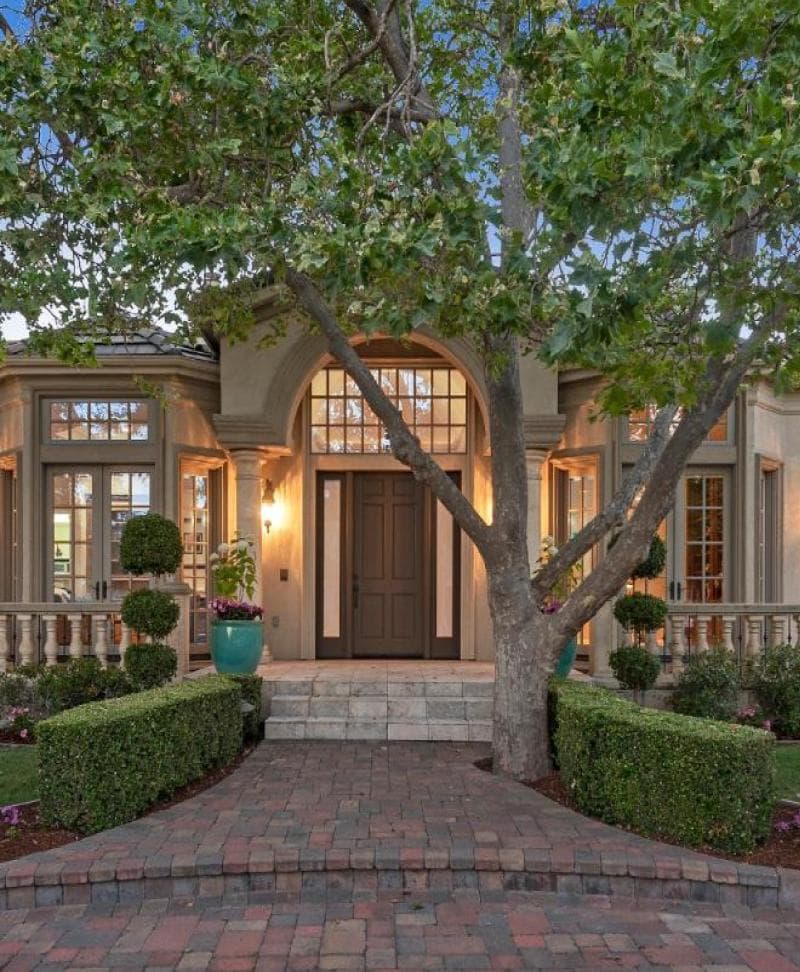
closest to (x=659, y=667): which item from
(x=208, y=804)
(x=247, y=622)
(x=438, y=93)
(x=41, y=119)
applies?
(x=247, y=622)

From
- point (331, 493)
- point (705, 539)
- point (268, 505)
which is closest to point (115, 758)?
point (268, 505)

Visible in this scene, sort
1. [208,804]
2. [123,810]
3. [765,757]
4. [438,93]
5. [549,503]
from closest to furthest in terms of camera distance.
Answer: [765,757] → [123,810] → [208,804] → [438,93] → [549,503]

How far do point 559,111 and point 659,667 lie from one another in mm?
5498

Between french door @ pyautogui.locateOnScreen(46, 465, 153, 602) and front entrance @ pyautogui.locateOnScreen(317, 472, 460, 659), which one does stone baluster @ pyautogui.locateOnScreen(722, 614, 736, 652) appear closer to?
front entrance @ pyautogui.locateOnScreen(317, 472, 460, 659)

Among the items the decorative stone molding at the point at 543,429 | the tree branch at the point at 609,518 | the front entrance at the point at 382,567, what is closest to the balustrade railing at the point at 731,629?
the decorative stone molding at the point at 543,429

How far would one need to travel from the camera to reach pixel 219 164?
620 cm

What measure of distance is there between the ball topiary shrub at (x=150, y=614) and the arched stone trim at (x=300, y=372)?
7.59 ft

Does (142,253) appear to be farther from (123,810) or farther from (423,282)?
(123,810)

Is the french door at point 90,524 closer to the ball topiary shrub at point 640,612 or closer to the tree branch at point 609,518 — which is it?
the tree branch at point 609,518

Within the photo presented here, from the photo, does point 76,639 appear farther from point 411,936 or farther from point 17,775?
point 411,936

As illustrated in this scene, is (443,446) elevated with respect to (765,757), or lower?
elevated

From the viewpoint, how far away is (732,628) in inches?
359

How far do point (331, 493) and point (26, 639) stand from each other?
3.89 meters

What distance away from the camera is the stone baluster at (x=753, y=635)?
894 centimetres
